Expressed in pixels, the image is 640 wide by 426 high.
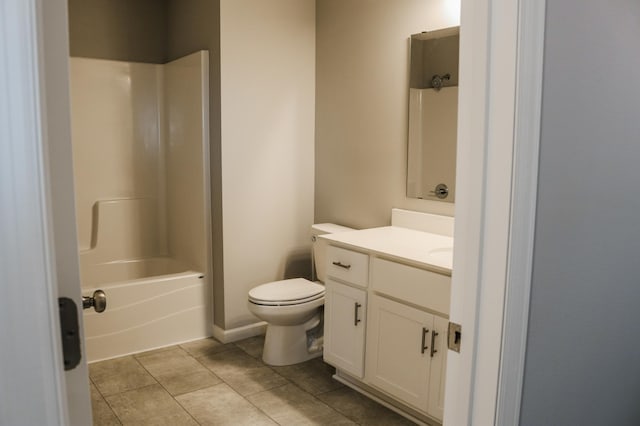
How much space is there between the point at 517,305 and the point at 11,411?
867 mm

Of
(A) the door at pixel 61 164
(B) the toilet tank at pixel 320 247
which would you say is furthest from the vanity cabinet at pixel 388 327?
(A) the door at pixel 61 164

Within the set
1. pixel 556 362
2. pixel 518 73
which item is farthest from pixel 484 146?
pixel 556 362

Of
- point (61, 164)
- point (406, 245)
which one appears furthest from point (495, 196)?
point (406, 245)

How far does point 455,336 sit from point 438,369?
1239 millimetres

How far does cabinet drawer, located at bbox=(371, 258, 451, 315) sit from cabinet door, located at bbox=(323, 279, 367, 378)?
0.17 metres

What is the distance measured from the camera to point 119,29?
394 cm

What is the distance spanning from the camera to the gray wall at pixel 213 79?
332cm

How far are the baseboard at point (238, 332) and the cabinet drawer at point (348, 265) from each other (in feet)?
3.41

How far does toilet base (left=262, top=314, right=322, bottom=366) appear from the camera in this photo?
315 centimetres

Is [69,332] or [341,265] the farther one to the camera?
[341,265]

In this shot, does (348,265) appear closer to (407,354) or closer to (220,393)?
(407,354)

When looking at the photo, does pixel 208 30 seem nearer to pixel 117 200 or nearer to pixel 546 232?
pixel 117 200

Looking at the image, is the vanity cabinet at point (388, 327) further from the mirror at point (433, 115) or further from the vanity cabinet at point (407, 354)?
the mirror at point (433, 115)

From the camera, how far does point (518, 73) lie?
959 millimetres
